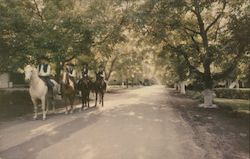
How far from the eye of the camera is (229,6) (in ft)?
81.4

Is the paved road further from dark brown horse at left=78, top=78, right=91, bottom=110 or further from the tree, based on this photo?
the tree

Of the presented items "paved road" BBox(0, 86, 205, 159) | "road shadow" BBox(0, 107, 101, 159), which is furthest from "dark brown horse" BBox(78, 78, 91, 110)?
"road shadow" BBox(0, 107, 101, 159)

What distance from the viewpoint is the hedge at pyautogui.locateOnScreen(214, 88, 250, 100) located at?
124 feet

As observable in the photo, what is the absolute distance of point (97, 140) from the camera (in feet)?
35.9

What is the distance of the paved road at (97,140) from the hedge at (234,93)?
2421 cm

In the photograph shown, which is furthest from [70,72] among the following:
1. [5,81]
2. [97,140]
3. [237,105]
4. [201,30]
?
[5,81]

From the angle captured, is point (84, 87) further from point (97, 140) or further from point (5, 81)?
point (5, 81)

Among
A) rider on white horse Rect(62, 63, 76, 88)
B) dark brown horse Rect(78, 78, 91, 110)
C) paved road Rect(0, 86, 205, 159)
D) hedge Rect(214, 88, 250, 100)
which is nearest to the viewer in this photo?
paved road Rect(0, 86, 205, 159)

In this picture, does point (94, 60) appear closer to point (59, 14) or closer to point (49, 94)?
point (59, 14)

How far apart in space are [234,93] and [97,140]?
31.0 meters

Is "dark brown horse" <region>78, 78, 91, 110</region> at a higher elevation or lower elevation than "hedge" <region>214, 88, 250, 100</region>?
higher

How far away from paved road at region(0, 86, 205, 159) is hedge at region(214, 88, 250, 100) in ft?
79.4

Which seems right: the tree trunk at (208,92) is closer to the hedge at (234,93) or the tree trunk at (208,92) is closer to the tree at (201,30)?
the tree at (201,30)

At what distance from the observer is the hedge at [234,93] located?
124 feet
